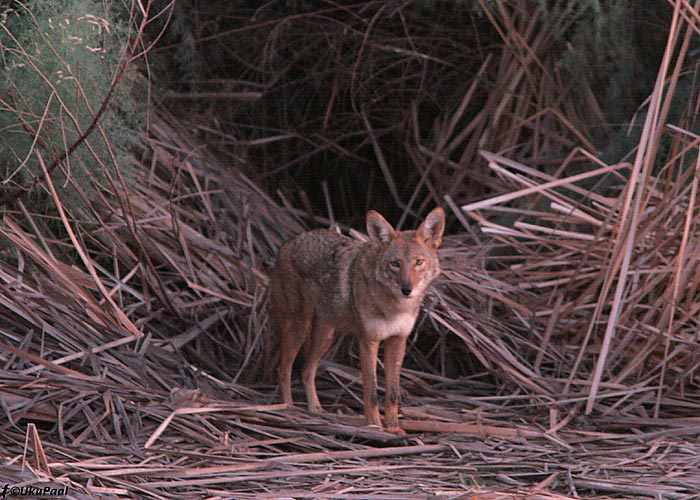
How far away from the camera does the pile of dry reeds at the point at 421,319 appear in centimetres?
394

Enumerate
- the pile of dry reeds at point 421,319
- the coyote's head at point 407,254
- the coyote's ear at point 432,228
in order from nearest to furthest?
the pile of dry reeds at point 421,319 < the coyote's head at point 407,254 < the coyote's ear at point 432,228

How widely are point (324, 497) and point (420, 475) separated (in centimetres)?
58

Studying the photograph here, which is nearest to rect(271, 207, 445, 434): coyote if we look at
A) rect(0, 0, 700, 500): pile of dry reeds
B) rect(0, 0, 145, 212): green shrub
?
rect(0, 0, 700, 500): pile of dry reeds

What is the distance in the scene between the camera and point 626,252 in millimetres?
4723

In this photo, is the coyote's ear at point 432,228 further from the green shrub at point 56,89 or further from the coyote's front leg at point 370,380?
the green shrub at point 56,89

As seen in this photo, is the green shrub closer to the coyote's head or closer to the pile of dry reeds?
the pile of dry reeds

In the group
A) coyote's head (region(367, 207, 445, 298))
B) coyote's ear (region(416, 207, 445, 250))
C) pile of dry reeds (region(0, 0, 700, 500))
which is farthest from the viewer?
coyote's ear (region(416, 207, 445, 250))

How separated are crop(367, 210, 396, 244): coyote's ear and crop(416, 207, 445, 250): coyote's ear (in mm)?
144

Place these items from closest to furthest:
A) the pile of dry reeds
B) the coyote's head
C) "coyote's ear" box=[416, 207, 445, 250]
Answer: the pile of dry reeds < the coyote's head < "coyote's ear" box=[416, 207, 445, 250]

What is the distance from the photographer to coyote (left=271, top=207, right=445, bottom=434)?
4750mm

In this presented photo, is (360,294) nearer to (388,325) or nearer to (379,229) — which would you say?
(388,325)

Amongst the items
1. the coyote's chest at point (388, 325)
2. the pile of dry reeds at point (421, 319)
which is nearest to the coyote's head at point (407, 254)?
the coyote's chest at point (388, 325)

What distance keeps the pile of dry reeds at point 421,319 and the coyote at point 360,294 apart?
0.21m

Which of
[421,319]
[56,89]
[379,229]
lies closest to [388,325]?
[379,229]
